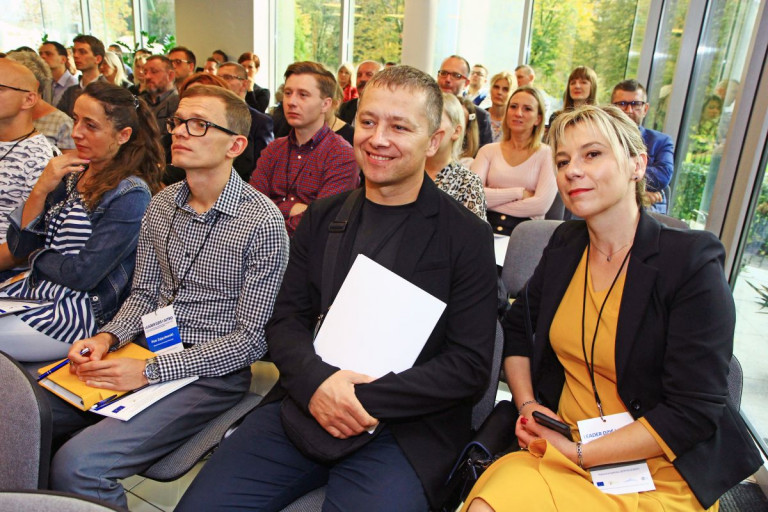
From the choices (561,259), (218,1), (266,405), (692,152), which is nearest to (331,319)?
(266,405)

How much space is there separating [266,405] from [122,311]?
0.74 m

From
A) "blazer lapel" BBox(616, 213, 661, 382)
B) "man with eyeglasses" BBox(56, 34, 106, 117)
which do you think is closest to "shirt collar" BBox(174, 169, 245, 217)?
"blazer lapel" BBox(616, 213, 661, 382)

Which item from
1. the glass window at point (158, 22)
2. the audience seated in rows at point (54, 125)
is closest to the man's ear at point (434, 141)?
the audience seated in rows at point (54, 125)

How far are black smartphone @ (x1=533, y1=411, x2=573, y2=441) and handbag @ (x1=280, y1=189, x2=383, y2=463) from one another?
42 centimetres

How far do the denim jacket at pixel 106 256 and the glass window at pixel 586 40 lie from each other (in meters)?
5.38

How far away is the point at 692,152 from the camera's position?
430 cm

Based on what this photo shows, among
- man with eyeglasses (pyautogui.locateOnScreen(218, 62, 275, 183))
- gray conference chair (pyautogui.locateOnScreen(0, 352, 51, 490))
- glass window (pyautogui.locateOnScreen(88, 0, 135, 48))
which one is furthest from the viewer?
glass window (pyautogui.locateOnScreen(88, 0, 135, 48))

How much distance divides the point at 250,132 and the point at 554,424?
3.92 meters

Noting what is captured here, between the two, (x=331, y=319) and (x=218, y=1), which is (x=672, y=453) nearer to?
(x=331, y=319)

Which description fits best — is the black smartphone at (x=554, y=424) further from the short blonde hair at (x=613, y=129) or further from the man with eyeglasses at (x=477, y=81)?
the man with eyeglasses at (x=477, y=81)

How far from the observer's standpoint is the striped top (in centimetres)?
191

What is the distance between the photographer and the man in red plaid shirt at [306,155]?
310cm

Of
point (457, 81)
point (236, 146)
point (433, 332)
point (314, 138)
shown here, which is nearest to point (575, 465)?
point (433, 332)

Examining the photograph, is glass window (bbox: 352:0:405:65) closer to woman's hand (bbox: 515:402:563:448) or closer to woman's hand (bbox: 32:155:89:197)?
woman's hand (bbox: 32:155:89:197)
